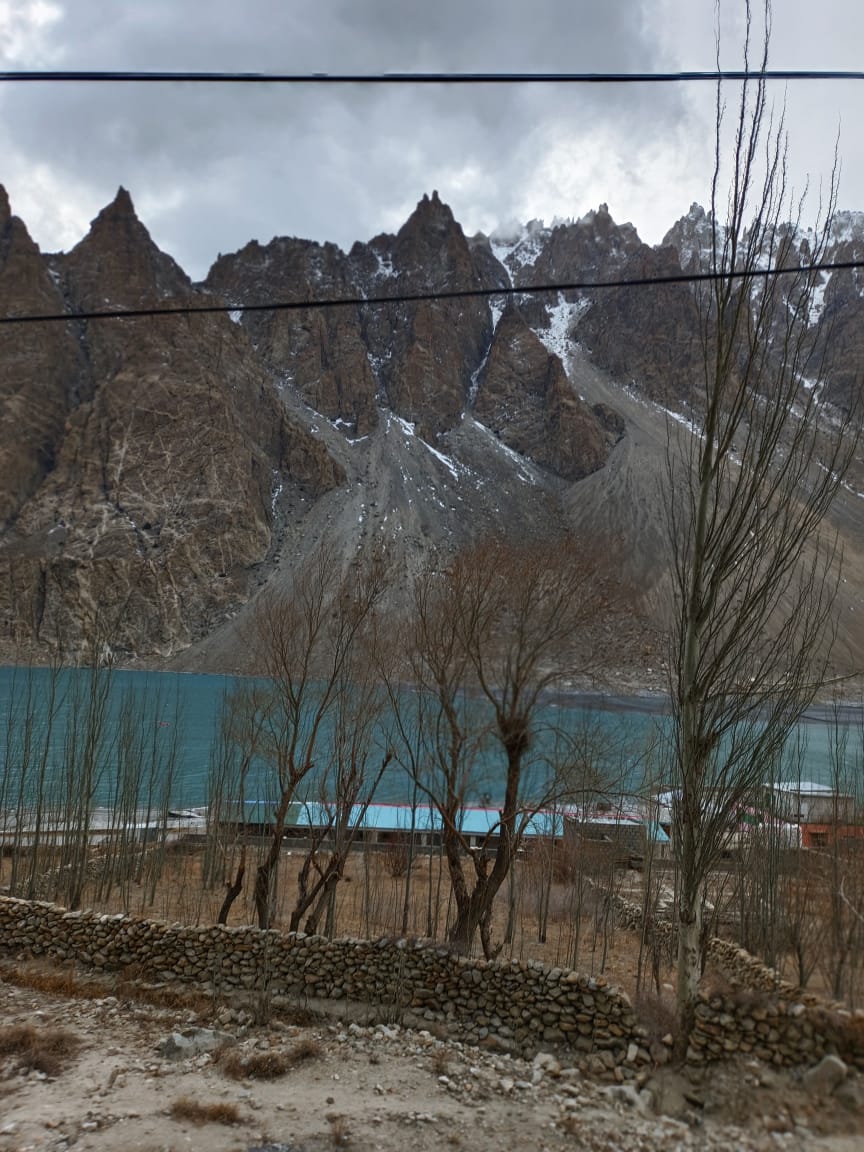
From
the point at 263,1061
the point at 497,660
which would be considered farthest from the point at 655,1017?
the point at 497,660

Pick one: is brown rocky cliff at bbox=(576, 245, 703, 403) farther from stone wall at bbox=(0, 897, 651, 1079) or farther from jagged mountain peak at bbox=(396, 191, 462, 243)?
stone wall at bbox=(0, 897, 651, 1079)

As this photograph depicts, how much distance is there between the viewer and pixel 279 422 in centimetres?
11450

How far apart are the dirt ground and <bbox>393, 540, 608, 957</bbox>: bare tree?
2.77m

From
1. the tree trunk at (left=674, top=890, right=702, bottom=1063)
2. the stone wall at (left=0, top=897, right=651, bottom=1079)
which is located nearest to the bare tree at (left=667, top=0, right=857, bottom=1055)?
the tree trunk at (left=674, top=890, right=702, bottom=1063)

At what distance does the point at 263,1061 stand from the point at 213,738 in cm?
2701

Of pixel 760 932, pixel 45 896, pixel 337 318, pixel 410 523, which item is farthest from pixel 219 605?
pixel 760 932

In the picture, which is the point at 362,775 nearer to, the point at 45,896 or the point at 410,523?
the point at 45,896

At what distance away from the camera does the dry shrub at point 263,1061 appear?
26.8 feet

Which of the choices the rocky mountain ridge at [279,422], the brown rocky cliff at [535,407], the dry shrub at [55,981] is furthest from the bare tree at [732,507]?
the brown rocky cliff at [535,407]

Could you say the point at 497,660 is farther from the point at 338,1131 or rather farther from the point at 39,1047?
the point at 39,1047

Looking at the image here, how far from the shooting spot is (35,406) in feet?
339

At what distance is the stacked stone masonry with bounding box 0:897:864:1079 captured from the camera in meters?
6.83

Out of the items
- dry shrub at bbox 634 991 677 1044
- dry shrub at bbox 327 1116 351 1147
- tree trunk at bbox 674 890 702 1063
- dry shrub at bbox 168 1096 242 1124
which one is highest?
tree trunk at bbox 674 890 702 1063

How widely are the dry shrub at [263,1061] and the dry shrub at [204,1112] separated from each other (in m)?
1.00
